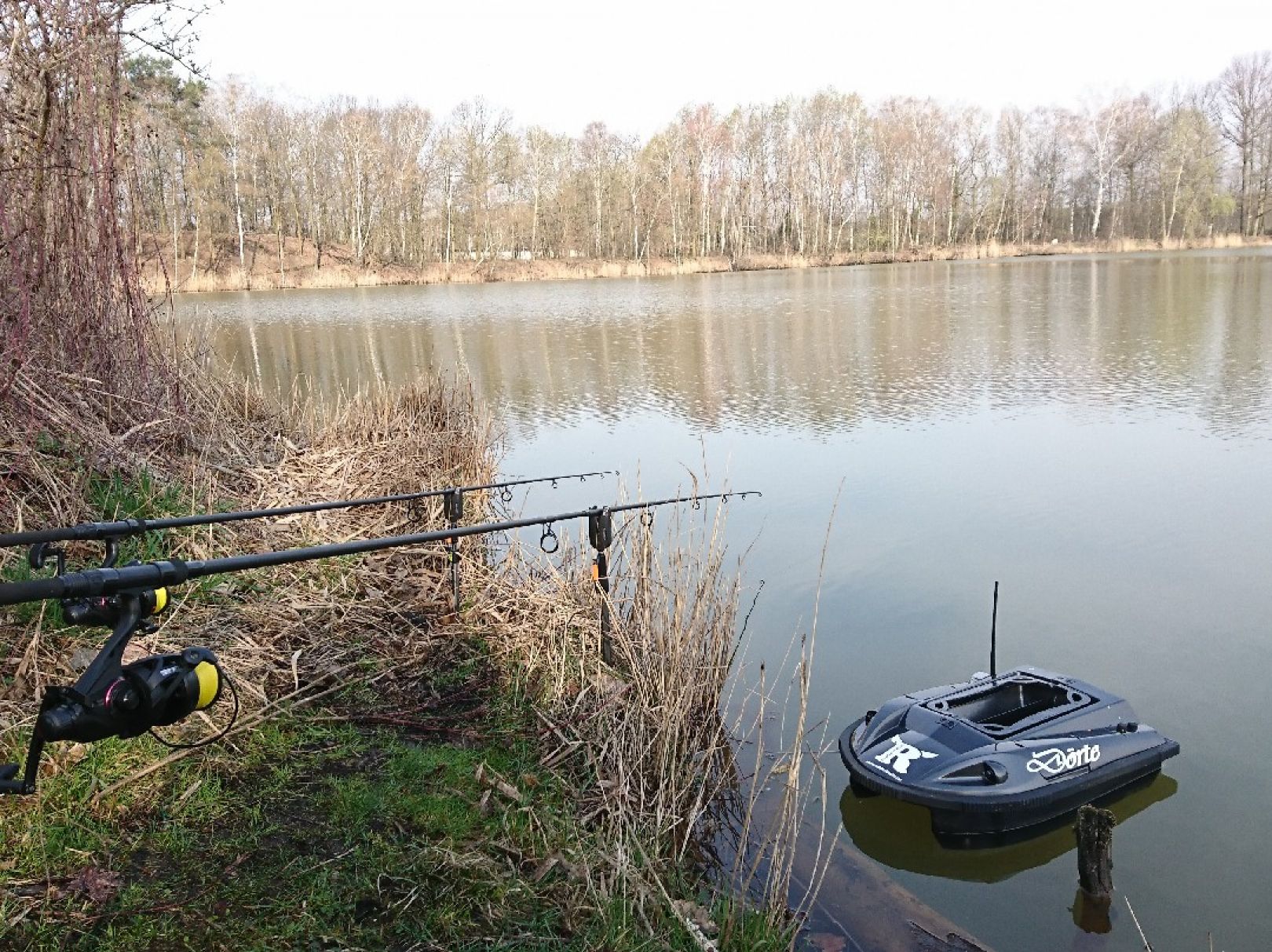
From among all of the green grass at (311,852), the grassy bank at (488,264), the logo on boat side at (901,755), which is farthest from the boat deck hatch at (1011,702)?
the grassy bank at (488,264)

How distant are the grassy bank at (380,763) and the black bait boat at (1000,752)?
53cm

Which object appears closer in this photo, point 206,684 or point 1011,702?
point 206,684

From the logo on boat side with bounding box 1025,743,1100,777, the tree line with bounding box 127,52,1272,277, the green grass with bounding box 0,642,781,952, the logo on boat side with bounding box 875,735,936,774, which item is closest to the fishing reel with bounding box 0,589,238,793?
the green grass with bounding box 0,642,781,952

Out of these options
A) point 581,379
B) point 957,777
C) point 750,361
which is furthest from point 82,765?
point 750,361

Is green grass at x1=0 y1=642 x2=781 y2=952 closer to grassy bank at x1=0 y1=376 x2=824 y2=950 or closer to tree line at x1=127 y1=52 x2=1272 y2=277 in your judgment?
grassy bank at x1=0 y1=376 x2=824 y2=950

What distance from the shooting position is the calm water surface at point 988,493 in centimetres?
446

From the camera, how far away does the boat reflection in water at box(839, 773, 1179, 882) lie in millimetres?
4371

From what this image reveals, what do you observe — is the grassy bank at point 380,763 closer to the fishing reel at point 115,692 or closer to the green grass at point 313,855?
the green grass at point 313,855

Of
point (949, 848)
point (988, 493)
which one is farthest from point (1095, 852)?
point (988, 493)

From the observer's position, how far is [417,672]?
4.44m

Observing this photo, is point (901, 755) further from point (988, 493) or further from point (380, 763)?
point (988, 493)

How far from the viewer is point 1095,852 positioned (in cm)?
A: 390

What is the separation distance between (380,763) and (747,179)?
56.2m

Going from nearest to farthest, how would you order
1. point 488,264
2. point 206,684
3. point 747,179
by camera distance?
point 206,684
point 488,264
point 747,179
